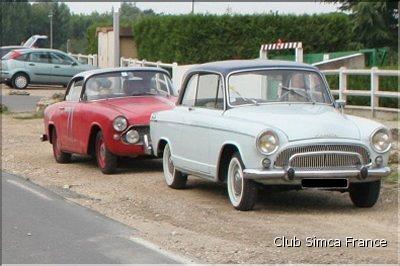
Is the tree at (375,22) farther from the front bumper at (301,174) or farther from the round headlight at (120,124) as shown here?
the front bumper at (301,174)

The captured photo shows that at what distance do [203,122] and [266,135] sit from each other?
4.43 feet

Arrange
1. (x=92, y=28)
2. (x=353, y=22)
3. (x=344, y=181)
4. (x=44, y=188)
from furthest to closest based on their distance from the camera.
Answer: (x=92, y=28) < (x=353, y=22) < (x=44, y=188) < (x=344, y=181)

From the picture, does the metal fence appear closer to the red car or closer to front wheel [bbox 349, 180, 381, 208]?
the red car

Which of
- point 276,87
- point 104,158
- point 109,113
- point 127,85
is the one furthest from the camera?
point 127,85

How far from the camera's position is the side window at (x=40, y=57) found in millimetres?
35250

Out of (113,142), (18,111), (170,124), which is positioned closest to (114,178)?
(113,142)

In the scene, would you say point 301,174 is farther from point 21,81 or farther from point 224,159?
point 21,81

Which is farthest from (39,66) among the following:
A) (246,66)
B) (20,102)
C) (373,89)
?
(246,66)

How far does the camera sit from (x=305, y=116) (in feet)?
31.9

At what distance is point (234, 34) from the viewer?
36531mm

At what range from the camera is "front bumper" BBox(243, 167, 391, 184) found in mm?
9195

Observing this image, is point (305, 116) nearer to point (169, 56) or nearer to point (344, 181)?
point (344, 181)

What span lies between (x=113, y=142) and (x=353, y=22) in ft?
103

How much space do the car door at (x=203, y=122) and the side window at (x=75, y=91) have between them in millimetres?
3463
